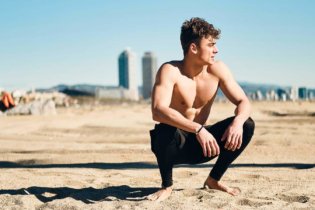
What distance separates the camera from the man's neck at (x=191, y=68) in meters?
3.88

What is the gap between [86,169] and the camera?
18.4ft

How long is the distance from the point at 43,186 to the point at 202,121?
162 centimetres

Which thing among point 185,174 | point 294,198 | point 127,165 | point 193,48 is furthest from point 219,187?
point 127,165

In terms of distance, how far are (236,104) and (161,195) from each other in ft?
3.09

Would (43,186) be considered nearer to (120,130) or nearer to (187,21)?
(187,21)

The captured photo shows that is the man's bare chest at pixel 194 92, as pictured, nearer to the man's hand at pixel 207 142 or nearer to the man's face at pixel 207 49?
the man's face at pixel 207 49

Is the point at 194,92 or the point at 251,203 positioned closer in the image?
the point at 251,203

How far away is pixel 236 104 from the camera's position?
12.9ft

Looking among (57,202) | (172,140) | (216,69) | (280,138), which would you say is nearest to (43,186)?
(57,202)

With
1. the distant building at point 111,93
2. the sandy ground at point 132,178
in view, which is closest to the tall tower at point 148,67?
the distant building at point 111,93

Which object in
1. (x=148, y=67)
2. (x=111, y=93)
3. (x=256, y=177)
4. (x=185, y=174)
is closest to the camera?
(x=256, y=177)

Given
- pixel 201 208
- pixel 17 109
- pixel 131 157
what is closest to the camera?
pixel 201 208

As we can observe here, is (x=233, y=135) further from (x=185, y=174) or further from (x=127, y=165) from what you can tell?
(x=127, y=165)

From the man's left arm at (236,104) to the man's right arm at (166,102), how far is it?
0.26 meters
